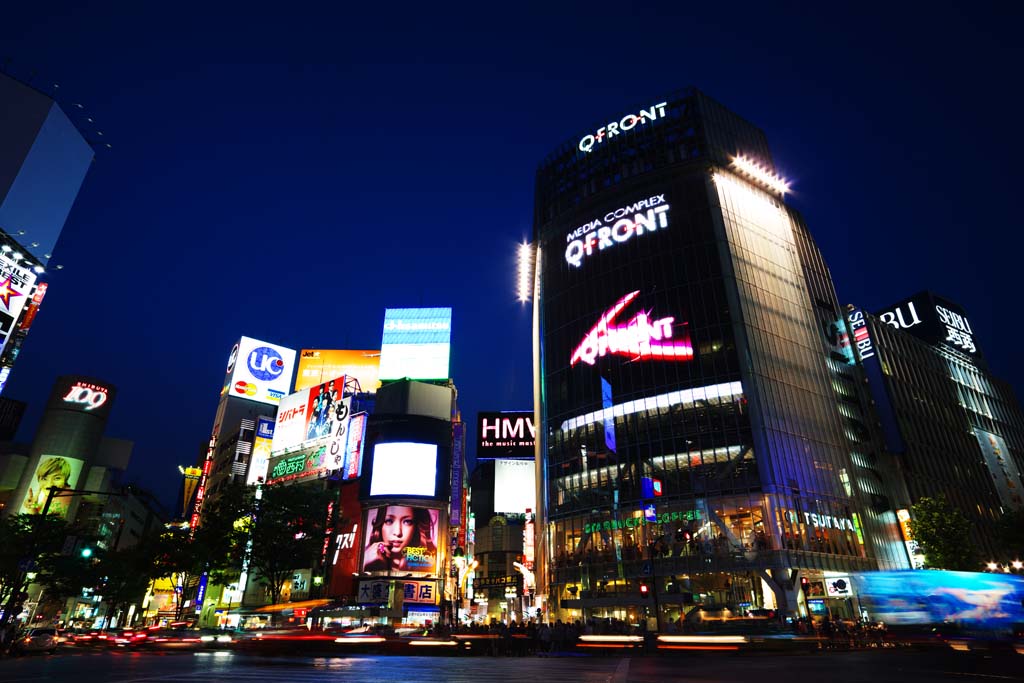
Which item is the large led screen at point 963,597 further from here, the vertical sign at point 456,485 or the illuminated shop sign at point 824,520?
the vertical sign at point 456,485

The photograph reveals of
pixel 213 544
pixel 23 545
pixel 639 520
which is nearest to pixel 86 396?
pixel 23 545

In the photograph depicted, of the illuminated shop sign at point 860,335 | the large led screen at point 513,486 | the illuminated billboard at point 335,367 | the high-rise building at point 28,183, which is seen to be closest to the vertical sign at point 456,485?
the large led screen at point 513,486

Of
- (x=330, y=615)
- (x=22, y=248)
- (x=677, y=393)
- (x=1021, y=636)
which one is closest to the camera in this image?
(x=1021, y=636)

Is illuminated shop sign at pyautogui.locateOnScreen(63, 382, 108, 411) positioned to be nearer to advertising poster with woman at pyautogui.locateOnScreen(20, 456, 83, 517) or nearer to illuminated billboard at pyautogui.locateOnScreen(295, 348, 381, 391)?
advertising poster with woman at pyautogui.locateOnScreen(20, 456, 83, 517)

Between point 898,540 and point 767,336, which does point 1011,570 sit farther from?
point 767,336

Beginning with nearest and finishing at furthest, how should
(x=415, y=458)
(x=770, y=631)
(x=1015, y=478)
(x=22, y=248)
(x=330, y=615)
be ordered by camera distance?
(x=770, y=631)
(x=22, y=248)
(x=330, y=615)
(x=415, y=458)
(x=1015, y=478)


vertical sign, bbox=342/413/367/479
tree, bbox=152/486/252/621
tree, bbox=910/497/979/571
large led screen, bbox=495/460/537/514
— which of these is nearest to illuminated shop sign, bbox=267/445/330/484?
vertical sign, bbox=342/413/367/479

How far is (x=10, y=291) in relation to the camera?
37.6 meters

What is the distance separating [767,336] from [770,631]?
111 ft

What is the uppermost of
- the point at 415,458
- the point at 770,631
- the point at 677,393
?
the point at 677,393

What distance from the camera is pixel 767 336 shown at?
195ft

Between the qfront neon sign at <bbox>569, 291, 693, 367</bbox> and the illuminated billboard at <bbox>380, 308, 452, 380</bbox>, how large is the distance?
19.2 metres

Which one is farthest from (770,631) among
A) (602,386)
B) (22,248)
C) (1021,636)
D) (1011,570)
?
(1011,570)

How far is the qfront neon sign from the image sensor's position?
59.3 m
